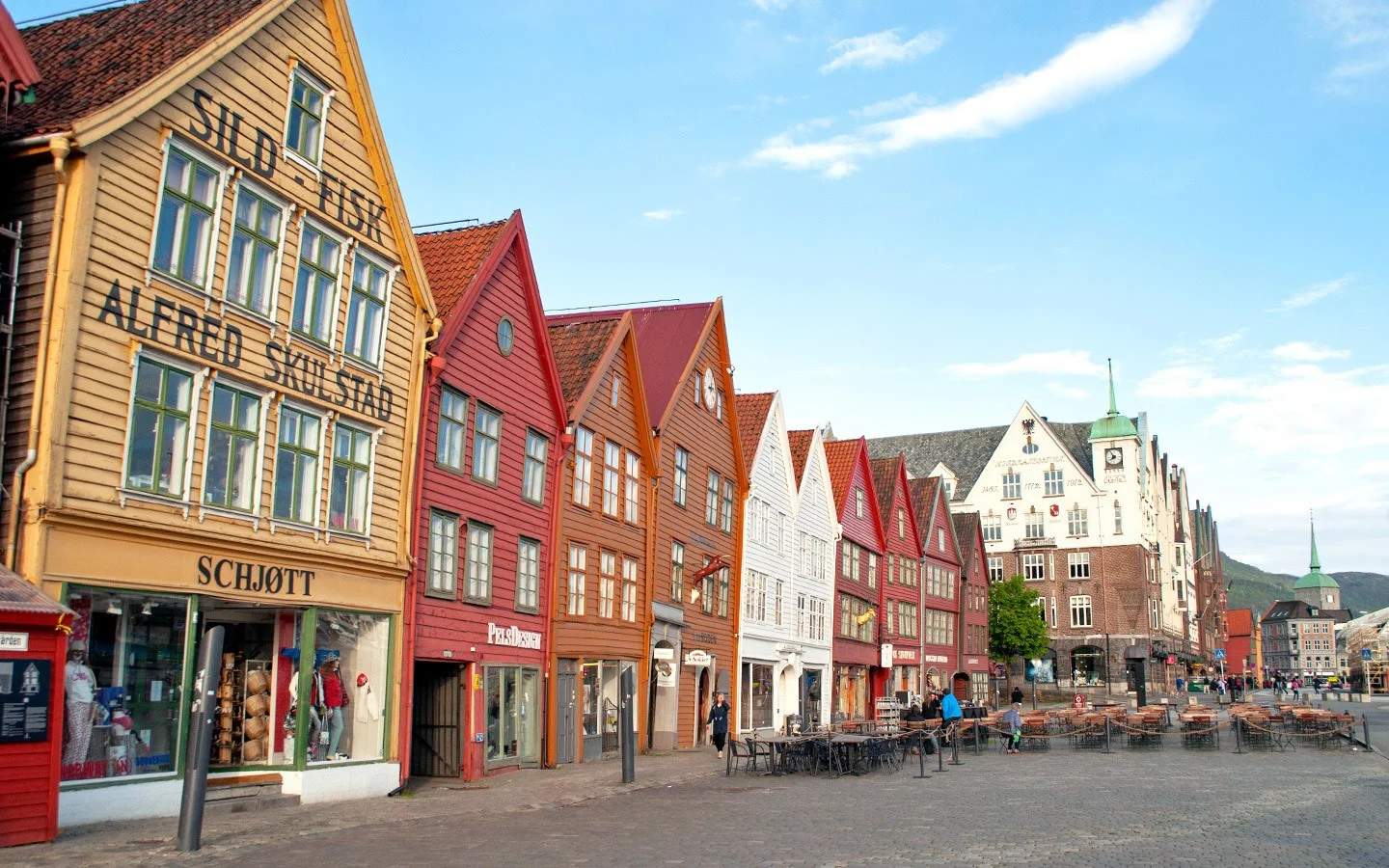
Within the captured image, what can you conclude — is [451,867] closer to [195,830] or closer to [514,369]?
[195,830]

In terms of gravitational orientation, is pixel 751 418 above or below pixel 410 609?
above

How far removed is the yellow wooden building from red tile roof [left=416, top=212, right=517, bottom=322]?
1.58m

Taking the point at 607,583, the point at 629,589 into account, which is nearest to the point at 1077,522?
the point at 629,589

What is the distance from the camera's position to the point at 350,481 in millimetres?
20500

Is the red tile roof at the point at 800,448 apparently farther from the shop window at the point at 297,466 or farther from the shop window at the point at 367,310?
the shop window at the point at 297,466

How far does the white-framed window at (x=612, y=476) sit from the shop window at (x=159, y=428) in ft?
46.2

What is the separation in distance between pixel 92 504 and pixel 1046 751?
84.4ft

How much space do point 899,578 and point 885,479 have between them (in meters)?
4.57

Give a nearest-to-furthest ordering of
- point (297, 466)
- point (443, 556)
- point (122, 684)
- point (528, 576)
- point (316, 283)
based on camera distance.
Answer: point (122, 684)
point (297, 466)
point (316, 283)
point (443, 556)
point (528, 576)

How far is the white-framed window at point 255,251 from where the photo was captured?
17.9 metres

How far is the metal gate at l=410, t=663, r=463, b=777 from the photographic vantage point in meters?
23.7

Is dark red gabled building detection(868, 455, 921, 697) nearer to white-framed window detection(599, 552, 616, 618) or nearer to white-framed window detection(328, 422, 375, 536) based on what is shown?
white-framed window detection(599, 552, 616, 618)

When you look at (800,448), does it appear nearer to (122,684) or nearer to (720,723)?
(720,723)

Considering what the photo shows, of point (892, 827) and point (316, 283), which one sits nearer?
point (892, 827)
